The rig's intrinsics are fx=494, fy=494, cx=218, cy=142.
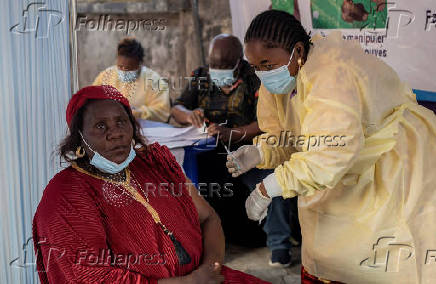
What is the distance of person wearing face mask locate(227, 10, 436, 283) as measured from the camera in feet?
5.37

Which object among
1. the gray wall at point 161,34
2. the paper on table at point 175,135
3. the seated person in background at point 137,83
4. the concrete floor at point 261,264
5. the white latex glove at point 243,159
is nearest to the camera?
the white latex glove at point 243,159

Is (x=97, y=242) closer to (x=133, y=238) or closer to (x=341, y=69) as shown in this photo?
(x=133, y=238)

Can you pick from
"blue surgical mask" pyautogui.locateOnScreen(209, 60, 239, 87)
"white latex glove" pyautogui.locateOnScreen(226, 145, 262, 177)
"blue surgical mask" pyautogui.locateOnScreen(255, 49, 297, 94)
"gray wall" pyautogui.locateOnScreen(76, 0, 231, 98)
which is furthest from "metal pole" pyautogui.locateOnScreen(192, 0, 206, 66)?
"blue surgical mask" pyautogui.locateOnScreen(255, 49, 297, 94)

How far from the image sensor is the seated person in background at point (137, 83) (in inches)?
176

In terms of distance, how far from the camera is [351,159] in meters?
1.62

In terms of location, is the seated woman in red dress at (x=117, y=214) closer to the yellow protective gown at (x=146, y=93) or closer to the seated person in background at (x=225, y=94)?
the seated person in background at (x=225, y=94)

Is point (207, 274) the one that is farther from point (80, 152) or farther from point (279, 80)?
point (279, 80)

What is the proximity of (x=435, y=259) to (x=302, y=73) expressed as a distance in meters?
0.86

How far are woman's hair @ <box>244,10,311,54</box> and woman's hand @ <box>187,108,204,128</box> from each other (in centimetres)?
176

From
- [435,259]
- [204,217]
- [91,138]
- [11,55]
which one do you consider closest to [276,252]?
[204,217]

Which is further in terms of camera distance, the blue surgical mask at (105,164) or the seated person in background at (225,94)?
the seated person in background at (225,94)

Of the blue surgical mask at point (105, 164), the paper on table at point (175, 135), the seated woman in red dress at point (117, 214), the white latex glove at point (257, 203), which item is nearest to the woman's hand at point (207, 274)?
the seated woman in red dress at point (117, 214)

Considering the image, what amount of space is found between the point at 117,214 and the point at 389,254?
3.38 ft

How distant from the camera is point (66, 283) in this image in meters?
1.72
